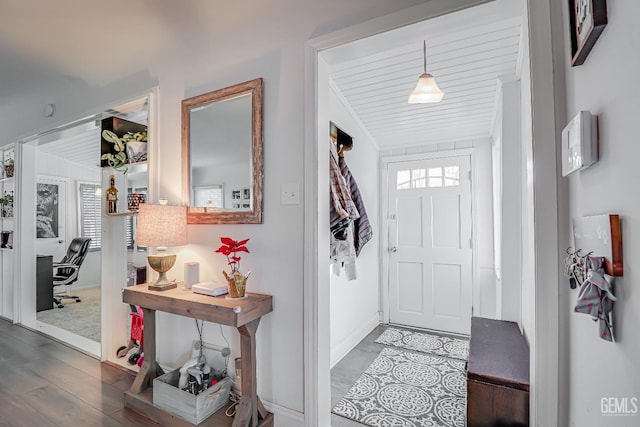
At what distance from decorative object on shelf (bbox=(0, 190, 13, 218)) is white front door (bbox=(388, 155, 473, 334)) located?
15.8 feet

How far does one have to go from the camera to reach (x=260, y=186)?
1902 millimetres

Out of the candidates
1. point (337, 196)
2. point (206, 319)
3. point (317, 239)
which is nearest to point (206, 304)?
point (206, 319)

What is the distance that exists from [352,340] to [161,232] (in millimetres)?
2136

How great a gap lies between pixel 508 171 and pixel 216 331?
226cm

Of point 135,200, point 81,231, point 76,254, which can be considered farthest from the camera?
point 81,231

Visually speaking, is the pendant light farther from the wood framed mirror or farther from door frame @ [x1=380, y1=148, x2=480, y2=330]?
door frame @ [x1=380, y1=148, x2=480, y2=330]

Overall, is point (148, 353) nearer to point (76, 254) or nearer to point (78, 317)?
point (78, 317)

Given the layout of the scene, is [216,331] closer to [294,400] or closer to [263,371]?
[263,371]

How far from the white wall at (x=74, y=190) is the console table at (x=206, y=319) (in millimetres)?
4808

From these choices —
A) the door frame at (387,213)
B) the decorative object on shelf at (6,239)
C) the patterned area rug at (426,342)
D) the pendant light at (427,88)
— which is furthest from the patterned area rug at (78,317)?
the pendant light at (427,88)

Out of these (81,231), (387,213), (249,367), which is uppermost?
(387,213)

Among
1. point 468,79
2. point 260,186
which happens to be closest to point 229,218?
point 260,186

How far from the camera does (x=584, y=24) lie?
81 cm

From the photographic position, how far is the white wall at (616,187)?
23.9 inches
